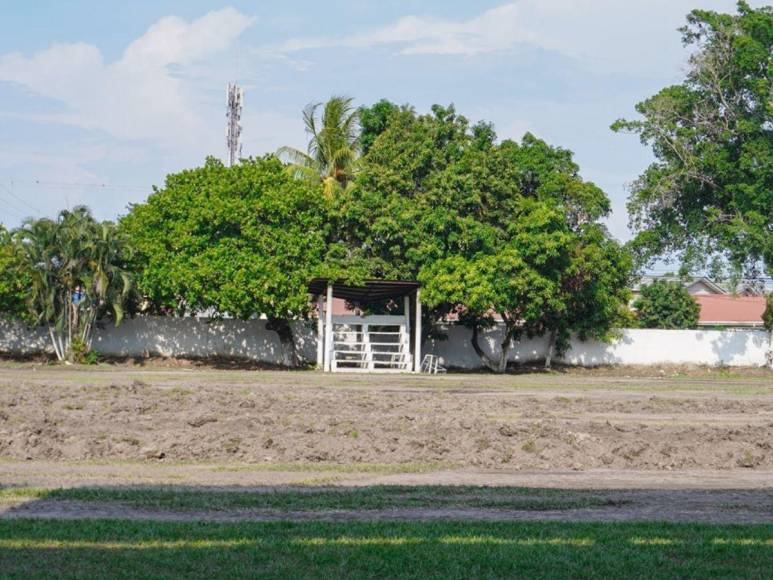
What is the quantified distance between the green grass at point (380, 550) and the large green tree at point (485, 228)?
31.6m

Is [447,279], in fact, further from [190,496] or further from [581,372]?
[190,496]

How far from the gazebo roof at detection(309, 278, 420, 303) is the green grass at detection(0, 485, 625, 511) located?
29.1 metres

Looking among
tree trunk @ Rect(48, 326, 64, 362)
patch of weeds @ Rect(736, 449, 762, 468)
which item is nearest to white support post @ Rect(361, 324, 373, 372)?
tree trunk @ Rect(48, 326, 64, 362)

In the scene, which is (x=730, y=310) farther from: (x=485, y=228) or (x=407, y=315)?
(x=407, y=315)

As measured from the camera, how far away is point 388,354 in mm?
44719

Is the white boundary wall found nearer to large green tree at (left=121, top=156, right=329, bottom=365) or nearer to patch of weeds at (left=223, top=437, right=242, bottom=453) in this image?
large green tree at (left=121, top=156, right=329, bottom=365)

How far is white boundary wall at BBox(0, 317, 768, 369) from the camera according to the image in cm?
4788

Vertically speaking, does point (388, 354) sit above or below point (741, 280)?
below

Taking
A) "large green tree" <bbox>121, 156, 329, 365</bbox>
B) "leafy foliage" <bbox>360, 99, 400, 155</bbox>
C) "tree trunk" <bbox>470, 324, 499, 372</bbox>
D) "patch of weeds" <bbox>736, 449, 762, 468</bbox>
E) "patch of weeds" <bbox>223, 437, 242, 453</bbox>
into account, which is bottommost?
"patch of weeds" <bbox>736, 449, 762, 468</bbox>

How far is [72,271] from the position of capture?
4394 centimetres

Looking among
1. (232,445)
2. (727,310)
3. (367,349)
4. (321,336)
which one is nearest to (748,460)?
(232,445)

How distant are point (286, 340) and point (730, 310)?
44.1 m

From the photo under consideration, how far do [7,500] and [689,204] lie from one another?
142 feet

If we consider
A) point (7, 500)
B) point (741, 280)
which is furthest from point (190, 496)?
point (741, 280)
